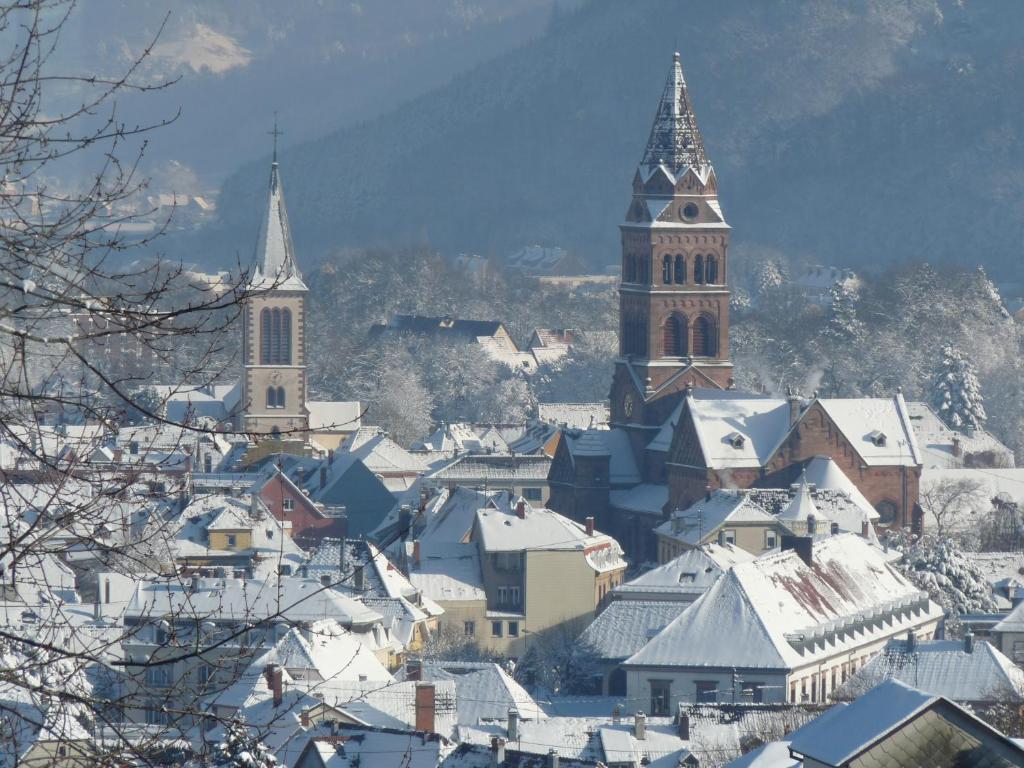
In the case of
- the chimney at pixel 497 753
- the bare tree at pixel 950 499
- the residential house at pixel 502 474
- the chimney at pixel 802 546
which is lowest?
the chimney at pixel 497 753

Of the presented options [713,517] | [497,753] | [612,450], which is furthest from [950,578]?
[497,753]

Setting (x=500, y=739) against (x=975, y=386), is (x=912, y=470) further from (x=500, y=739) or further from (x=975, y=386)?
(x=500, y=739)

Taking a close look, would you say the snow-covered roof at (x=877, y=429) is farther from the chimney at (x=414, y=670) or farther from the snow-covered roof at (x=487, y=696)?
the snow-covered roof at (x=487, y=696)

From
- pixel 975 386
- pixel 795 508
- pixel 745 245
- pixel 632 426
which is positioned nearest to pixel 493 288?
pixel 745 245

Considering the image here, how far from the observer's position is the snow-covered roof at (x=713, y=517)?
73562 mm

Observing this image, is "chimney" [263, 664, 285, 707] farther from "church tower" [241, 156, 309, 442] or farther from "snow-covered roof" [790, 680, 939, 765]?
"church tower" [241, 156, 309, 442]

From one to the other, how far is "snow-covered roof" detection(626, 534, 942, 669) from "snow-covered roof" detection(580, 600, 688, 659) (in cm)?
134

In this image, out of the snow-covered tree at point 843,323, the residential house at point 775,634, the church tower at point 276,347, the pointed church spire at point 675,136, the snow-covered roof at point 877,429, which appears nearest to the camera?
the residential house at point 775,634

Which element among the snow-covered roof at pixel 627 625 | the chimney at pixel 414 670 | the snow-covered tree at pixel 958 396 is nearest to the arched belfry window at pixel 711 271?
the snow-covered tree at pixel 958 396

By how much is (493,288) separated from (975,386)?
6841 cm

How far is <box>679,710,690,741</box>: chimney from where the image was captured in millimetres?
42706

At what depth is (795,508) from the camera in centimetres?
7406

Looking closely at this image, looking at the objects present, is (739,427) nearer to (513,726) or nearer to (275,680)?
(513,726)

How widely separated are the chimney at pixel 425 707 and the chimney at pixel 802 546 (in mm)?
22280
